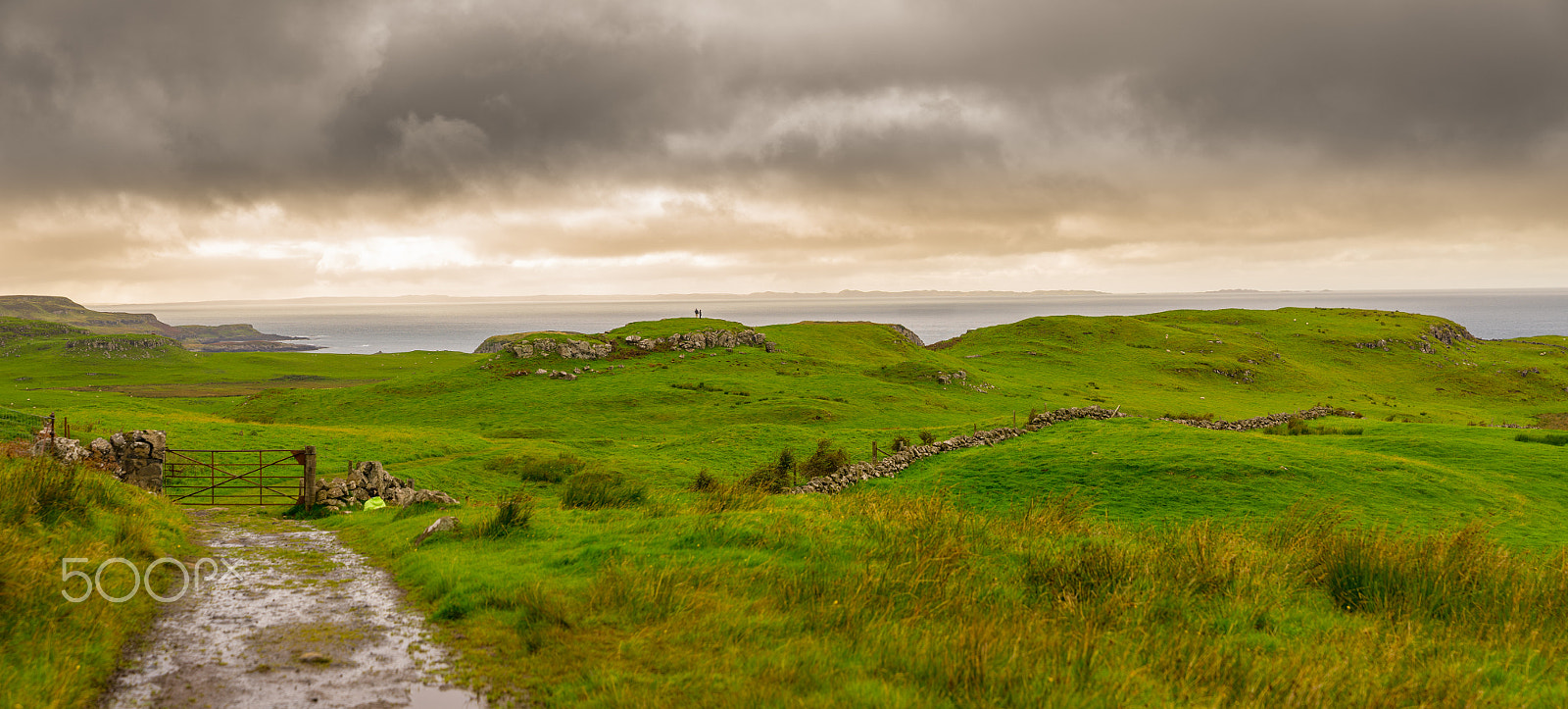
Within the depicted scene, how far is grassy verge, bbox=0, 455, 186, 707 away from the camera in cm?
729

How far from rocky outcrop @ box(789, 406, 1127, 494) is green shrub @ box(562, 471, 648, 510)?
8.29 metres

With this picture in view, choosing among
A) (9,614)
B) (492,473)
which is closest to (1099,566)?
(9,614)

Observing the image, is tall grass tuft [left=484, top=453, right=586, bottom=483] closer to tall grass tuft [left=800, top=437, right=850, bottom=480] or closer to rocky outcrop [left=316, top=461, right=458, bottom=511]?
rocky outcrop [left=316, top=461, right=458, bottom=511]

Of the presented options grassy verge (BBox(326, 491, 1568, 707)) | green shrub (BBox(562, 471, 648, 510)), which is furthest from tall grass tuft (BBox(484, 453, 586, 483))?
A: grassy verge (BBox(326, 491, 1568, 707))

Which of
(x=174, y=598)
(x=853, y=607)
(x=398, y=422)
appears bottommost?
(x=398, y=422)

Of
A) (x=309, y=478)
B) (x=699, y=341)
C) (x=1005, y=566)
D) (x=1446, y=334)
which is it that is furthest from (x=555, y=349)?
(x=1446, y=334)

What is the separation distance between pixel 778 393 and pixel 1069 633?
61.7 meters

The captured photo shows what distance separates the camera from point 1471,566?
988 cm

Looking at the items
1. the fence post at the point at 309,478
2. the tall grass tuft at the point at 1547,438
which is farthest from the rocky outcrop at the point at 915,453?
the tall grass tuft at the point at 1547,438

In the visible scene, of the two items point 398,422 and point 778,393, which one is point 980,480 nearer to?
point 778,393

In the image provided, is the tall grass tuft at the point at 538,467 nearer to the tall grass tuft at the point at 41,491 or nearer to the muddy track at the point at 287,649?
the tall grass tuft at the point at 41,491

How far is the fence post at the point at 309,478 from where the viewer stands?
78.9 ft

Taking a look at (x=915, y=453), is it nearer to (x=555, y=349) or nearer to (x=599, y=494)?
(x=599, y=494)

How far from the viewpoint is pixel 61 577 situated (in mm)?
9648
